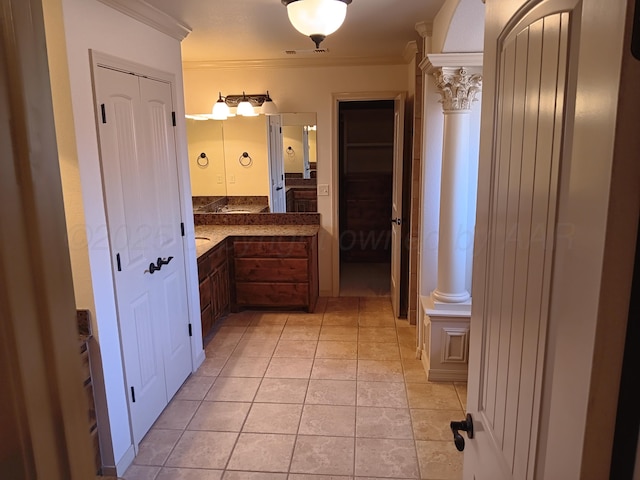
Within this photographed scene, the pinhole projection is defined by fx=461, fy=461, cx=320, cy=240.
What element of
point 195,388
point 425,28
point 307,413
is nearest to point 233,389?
point 195,388

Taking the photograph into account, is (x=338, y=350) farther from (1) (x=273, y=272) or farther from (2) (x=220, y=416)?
(2) (x=220, y=416)

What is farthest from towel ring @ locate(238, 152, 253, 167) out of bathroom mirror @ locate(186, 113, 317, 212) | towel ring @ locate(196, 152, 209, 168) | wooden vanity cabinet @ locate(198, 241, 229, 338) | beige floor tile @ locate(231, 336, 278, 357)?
beige floor tile @ locate(231, 336, 278, 357)

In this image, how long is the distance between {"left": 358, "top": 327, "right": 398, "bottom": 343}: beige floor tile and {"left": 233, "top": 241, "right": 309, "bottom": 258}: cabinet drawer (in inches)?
35.3

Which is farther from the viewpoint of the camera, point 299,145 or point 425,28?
point 299,145

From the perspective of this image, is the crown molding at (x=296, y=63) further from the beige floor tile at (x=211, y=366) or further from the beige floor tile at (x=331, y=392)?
the beige floor tile at (x=331, y=392)

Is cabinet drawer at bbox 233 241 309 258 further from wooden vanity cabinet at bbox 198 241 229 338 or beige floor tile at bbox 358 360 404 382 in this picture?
beige floor tile at bbox 358 360 404 382

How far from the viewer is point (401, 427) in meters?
2.70

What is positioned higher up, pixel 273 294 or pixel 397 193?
pixel 397 193

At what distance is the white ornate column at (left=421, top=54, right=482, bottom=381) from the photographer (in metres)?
3.04

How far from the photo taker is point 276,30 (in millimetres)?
3332

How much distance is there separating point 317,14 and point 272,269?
8.71 ft

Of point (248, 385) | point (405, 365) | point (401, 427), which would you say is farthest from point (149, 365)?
point (405, 365)

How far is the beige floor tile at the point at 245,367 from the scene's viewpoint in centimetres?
336

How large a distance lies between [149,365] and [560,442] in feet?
8.01
